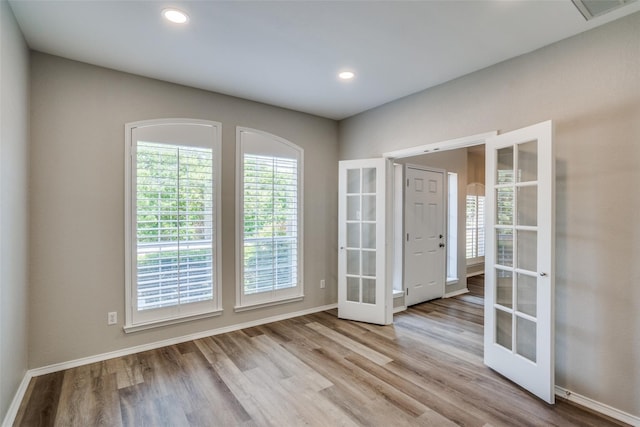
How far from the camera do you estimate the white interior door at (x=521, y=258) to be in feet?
7.29

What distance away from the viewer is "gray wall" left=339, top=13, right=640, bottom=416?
6.79 feet

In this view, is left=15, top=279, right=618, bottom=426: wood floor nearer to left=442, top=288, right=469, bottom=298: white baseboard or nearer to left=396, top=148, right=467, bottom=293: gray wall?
left=442, top=288, right=469, bottom=298: white baseboard

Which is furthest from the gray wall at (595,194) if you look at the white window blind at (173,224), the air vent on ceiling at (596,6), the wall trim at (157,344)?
the white window blind at (173,224)

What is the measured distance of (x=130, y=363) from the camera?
2801 millimetres

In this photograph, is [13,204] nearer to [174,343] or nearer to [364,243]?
[174,343]

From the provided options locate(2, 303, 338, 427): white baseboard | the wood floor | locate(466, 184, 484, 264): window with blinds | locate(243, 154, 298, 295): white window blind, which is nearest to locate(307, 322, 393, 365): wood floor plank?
the wood floor

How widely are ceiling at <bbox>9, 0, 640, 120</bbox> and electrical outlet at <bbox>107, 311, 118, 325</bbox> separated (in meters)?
2.32

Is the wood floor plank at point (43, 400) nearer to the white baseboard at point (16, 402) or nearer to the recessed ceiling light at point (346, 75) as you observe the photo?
the white baseboard at point (16, 402)

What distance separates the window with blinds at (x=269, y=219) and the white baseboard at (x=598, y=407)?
2.84 meters

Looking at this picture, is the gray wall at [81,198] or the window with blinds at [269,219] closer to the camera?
the gray wall at [81,198]

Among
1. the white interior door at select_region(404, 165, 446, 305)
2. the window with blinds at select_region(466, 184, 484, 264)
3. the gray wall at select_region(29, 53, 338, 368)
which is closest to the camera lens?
the gray wall at select_region(29, 53, 338, 368)

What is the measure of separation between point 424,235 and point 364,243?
1327 millimetres

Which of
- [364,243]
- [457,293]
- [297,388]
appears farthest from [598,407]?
[457,293]

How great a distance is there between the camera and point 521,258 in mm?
2463
